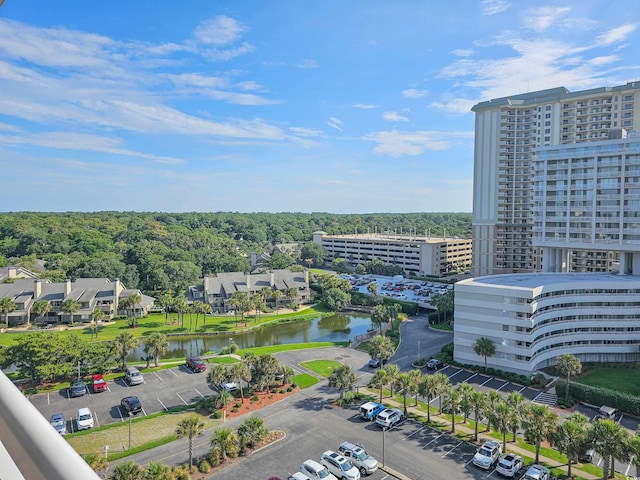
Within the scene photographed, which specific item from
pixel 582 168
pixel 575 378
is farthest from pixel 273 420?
pixel 582 168

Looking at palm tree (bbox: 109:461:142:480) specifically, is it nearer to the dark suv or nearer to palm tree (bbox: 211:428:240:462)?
palm tree (bbox: 211:428:240:462)

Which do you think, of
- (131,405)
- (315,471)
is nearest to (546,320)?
(315,471)

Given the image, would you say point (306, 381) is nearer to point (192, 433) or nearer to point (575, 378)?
point (192, 433)

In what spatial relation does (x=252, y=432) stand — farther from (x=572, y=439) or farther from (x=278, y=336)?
(x=278, y=336)

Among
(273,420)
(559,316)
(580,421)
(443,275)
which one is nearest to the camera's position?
(580,421)

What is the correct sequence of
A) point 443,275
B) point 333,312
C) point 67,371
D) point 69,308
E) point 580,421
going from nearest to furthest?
point 580,421 → point 67,371 → point 69,308 → point 333,312 → point 443,275

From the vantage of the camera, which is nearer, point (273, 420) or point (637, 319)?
point (273, 420)
